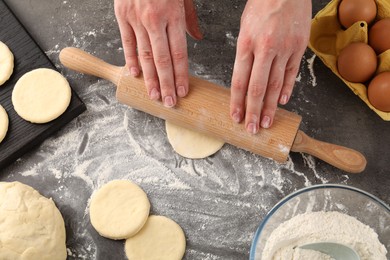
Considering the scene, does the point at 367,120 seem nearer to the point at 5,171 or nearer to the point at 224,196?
the point at 224,196

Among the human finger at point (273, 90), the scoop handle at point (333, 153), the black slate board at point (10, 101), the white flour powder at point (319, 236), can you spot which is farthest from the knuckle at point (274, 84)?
the black slate board at point (10, 101)

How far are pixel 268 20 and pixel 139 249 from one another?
33.6 inches

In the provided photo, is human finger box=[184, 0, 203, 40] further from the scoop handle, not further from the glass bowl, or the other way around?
the glass bowl

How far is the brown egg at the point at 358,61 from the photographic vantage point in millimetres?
1558

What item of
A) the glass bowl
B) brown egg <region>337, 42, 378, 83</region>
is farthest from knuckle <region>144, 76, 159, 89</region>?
brown egg <region>337, 42, 378, 83</region>

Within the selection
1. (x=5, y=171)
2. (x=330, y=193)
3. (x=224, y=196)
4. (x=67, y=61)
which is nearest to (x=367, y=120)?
(x=330, y=193)

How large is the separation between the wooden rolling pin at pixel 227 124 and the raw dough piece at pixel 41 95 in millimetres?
240

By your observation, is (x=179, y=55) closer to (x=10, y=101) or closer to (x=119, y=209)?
(x=119, y=209)

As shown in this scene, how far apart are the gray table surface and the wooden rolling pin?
124 millimetres

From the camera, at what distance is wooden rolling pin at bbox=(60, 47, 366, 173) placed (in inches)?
58.6

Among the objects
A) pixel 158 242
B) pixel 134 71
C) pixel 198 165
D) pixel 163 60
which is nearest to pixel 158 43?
pixel 163 60

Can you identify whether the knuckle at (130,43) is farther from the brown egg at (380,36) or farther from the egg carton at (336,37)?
the brown egg at (380,36)

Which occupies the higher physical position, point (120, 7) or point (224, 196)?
point (120, 7)

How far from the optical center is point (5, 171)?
1664 millimetres
